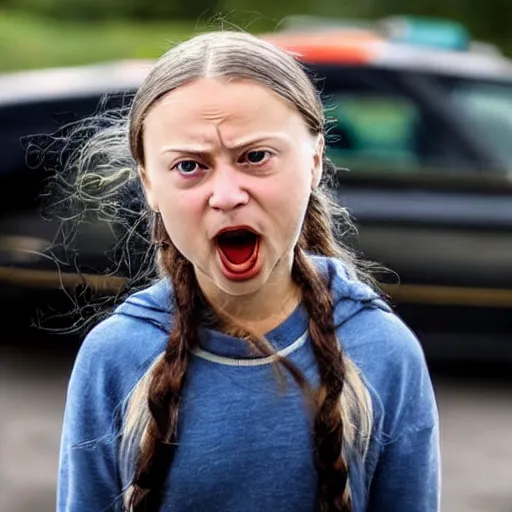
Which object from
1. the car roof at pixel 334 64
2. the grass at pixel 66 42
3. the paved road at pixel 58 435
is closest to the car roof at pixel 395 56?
the car roof at pixel 334 64

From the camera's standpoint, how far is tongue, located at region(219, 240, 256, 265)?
1.59m

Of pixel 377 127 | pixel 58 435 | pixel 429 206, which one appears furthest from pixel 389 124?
pixel 58 435

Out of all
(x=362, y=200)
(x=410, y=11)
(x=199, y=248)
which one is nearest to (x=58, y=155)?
(x=199, y=248)

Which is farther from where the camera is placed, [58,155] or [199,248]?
[58,155]

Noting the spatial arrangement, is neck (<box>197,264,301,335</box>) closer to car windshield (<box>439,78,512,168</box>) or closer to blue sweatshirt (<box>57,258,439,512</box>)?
blue sweatshirt (<box>57,258,439,512</box>)

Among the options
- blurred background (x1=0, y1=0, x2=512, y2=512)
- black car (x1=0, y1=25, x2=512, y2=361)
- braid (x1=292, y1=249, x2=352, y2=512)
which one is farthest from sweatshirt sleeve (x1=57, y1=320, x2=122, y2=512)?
black car (x1=0, y1=25, x2=512, y2=361)

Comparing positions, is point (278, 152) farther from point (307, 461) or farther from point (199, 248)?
point (307, 461)

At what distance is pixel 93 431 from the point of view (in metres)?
1.65

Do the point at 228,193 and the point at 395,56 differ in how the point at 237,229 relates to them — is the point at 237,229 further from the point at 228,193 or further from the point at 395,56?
the point at 395,56

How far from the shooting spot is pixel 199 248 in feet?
5.29

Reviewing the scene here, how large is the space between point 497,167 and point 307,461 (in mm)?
5202

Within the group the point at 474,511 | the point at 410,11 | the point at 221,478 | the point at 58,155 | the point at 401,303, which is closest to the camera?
the point at 221,478

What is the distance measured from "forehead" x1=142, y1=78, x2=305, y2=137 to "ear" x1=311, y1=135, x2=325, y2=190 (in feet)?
0.23

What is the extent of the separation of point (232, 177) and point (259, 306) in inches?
6.6
